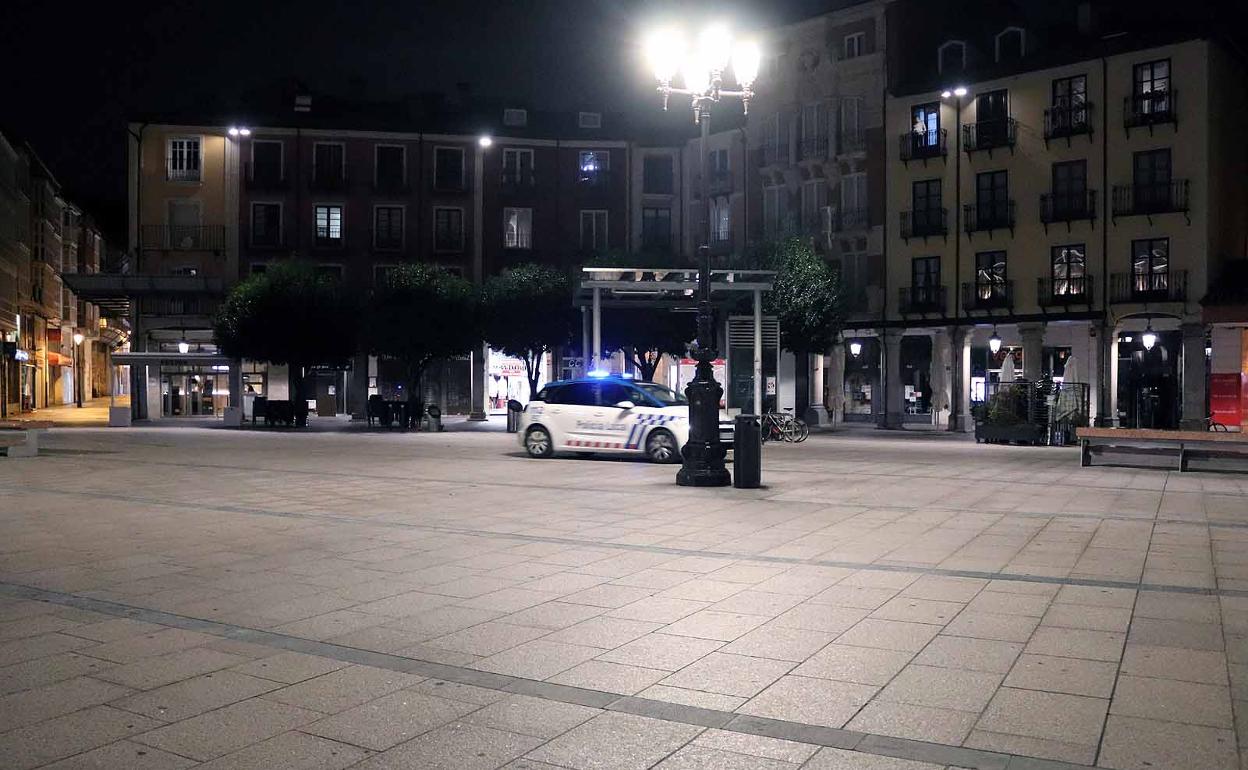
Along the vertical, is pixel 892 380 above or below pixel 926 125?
below

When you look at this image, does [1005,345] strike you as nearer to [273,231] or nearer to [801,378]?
[801,378]

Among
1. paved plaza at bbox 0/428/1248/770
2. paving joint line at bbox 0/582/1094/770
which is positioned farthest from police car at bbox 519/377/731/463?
paving joint line at bbox 0/582/1094/770

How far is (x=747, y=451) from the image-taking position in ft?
50.6

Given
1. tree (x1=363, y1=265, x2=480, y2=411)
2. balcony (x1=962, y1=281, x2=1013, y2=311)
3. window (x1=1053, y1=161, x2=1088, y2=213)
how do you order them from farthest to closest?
tree (x1=363, y1=265, x2=480, y2=411) < balcony (x1=962, y1=281, x2=1013, y2=311) < window (x1=1053, y1=161, x2=1088, y2=213)

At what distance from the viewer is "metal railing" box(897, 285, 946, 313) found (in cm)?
4091

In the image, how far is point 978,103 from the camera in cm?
4016

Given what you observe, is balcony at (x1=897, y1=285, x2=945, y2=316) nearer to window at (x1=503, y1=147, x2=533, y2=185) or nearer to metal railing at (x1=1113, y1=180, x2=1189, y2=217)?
metal railing at (x1=1113, y1=180, x2=1189, y2=217)

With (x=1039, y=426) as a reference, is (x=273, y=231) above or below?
above

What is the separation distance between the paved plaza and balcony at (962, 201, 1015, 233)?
2720cm

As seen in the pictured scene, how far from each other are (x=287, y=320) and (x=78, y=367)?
160ft

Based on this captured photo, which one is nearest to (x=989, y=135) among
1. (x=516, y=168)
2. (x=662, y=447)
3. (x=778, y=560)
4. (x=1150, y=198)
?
(x=1150, y=198)

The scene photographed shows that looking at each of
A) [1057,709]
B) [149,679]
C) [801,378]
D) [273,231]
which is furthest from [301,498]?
[273,231]

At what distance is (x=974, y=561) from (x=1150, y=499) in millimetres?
6836

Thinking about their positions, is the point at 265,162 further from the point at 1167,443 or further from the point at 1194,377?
the point at 1167,443
